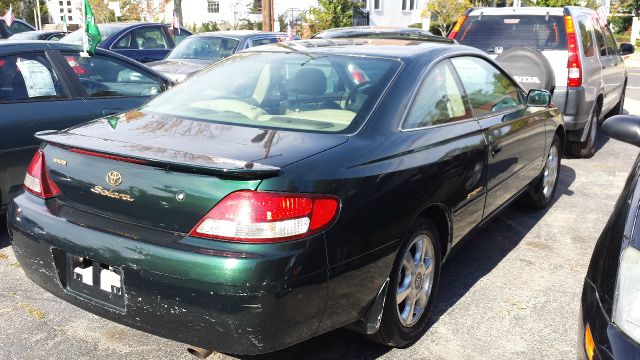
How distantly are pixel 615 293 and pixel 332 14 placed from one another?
100 feet

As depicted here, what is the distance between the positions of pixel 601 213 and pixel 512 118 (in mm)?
1917

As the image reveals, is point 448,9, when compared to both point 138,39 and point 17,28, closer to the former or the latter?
point 17,28

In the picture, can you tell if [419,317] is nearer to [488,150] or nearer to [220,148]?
[488,150]

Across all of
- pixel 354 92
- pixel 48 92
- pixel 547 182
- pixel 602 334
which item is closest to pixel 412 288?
pixel 354 92

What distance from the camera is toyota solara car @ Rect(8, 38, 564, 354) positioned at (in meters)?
2.39

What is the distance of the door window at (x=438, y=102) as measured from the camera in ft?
10.8

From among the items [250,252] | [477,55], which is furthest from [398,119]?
[477,55]

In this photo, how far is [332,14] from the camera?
103 feet

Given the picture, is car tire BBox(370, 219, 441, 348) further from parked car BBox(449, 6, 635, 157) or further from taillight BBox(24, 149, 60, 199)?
parked car BBox(449, 6, 635, 157)

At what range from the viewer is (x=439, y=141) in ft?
10.9

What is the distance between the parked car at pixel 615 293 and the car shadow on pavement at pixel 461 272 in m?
1.19

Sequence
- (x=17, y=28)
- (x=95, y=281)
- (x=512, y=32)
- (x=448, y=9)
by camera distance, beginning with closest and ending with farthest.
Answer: (x=95, y=281) < (x=512, y=32) < (x=17, y=28) < (x=448, y=9)

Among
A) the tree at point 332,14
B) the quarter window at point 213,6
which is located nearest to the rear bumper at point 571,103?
the tree at point 332,14

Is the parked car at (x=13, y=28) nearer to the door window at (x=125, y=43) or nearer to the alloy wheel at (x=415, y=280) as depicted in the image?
the door window at (x=125, y=43)
